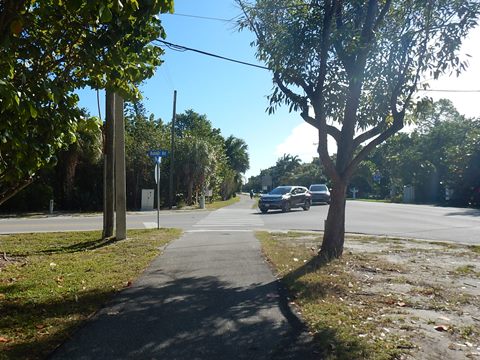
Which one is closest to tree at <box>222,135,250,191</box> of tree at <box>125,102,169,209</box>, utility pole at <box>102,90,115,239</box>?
tree at <box>125,102,169,209</box>

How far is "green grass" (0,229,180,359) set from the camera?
16.8 feet

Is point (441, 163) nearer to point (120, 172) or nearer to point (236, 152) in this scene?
point (236, 152)

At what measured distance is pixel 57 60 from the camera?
24.0 feet

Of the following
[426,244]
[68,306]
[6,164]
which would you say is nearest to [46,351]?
[68,306]

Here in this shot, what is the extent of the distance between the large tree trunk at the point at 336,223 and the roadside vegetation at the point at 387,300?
31 cm

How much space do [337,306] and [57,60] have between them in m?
5.43

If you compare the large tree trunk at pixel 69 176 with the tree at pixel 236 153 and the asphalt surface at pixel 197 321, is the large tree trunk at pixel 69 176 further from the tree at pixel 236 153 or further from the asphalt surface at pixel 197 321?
the tree at pixel 236 153

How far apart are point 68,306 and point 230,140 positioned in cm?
7893

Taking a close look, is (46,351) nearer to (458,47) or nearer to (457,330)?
(457,330)

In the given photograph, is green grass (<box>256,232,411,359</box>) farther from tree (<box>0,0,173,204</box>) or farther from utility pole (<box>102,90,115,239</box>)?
utility pole (<box>102,90,115,239</box>)

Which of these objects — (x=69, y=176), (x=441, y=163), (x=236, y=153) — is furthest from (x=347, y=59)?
(x=236, y=153)

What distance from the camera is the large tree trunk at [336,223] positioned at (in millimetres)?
9984

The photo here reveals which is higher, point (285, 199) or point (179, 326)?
point (285, 199)

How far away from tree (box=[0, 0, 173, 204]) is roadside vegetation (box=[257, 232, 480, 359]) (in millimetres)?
3849
